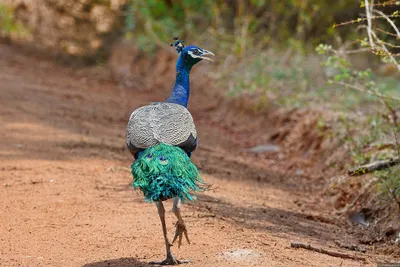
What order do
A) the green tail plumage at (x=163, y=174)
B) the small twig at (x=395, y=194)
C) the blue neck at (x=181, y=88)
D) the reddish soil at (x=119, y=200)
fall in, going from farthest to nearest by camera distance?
the small twig at (x=395, y=194) < the blue neck at (x=181, y=88) < the reddish soil at (x=119, y=200) < the green tail plumage at (x=163, y=174)

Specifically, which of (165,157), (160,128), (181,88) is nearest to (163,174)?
(165,157)

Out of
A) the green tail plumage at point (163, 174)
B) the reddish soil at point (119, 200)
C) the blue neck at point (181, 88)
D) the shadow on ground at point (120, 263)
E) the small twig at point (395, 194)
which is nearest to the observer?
the green tail plumage at point (163, 174)

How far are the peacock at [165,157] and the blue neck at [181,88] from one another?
0.84 feet

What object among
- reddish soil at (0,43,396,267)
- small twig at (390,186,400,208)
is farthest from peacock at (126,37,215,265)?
small twig at (390,186,400,208)

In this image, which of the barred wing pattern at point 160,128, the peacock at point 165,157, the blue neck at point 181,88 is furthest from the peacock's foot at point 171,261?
the blue neck at point 181,88

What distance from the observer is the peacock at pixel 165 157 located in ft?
16.4

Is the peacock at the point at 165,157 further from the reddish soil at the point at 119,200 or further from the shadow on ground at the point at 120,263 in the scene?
the reddish soil at the point at 119,200

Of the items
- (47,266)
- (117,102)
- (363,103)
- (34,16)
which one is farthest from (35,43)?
(47,266)

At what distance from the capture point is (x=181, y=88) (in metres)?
6.22

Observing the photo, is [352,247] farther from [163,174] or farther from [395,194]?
[163,174]

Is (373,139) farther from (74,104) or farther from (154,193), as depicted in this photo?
(74,104)

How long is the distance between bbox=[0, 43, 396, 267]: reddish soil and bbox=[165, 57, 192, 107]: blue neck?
3.83 ft

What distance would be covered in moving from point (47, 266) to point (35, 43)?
43.9 ft

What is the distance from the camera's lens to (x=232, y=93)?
12703 millimetres
